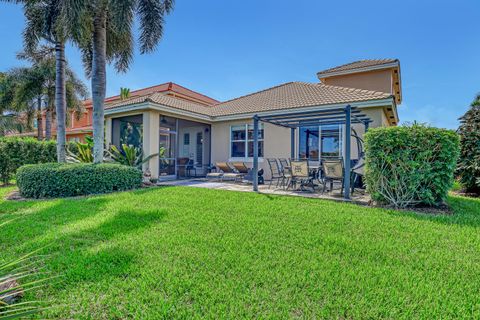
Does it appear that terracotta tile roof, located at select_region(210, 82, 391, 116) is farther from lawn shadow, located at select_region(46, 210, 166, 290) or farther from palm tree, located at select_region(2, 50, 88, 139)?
palm tree, located at select_region(2, 50, 88, 139)

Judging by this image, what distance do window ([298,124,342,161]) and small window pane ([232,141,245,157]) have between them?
3.30 meters

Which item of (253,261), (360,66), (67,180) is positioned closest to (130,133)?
(67,180)

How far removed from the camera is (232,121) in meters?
14.7

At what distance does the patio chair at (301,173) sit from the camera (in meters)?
8.98

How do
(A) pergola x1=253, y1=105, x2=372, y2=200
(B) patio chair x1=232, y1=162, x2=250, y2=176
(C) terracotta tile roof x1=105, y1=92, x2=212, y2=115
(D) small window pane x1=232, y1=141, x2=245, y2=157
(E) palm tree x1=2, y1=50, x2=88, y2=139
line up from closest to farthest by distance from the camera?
(A) pergola x1=253, y1=105, x2=372, y2=200
(C) terracotta tile roof x1=105, y1=92, x2=212, y2=115
(B) patio chair x1=232, y1=162, x2=250, y2=176
(D) small window pane x1=232, y1=141, x2=245, y2=157
(E) palm tree x1=2, y1=50, x2=88, y2=139

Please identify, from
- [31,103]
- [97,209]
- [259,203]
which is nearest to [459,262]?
[259,203]

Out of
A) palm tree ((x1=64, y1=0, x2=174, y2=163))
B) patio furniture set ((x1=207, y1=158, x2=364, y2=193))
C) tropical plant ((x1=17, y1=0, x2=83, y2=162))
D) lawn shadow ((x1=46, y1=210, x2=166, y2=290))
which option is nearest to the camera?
lawn shadow ((x1=46, y1=210, x2=166, y2=290))

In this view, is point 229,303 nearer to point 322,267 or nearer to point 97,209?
point 322,267

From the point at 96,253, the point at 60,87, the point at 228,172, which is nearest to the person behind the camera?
the point at 96,253

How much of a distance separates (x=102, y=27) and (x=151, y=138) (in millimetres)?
5008

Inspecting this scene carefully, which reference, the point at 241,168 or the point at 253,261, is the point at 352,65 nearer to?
the point at 241,168

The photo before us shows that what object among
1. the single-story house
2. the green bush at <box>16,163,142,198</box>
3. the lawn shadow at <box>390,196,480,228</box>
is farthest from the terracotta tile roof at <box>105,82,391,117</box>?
the lawn shadow at <box>390,196,480,228</box>

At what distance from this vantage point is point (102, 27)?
1040 cm

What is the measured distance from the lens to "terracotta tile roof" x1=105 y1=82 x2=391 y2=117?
1179 centimetres
